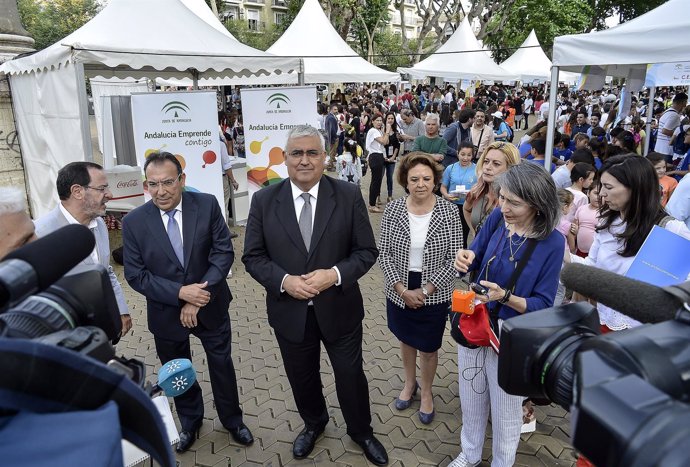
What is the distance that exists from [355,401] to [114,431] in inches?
96.8

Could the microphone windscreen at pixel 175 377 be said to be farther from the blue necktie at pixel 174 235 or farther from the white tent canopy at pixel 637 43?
the white tent canopy at pixel 637 43

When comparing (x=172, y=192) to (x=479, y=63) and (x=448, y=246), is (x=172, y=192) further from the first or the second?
(x=479, y=63)

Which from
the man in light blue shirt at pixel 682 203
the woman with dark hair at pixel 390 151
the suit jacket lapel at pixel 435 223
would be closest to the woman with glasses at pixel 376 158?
the woman with dark hair at pixel 390 151

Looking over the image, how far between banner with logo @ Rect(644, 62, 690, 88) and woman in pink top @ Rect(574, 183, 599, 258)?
279 centimetres

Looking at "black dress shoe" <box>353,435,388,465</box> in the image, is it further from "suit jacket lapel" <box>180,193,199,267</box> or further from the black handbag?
"suit jacket lapel" <box>180,193,199,267</box>

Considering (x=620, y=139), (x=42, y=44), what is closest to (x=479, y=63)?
(x=620, y=139)

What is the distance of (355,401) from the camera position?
121 inches

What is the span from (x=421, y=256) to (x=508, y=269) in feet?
2.60

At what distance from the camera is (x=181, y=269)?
308cm

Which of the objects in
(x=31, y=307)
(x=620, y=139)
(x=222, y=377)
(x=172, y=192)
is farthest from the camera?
(x=620, y=139)

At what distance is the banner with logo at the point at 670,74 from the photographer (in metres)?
5.88

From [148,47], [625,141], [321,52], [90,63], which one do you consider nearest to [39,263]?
[148,47]

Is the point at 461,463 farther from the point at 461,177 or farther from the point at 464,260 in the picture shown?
the point at 461,177

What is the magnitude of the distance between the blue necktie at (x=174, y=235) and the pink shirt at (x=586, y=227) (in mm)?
3422
